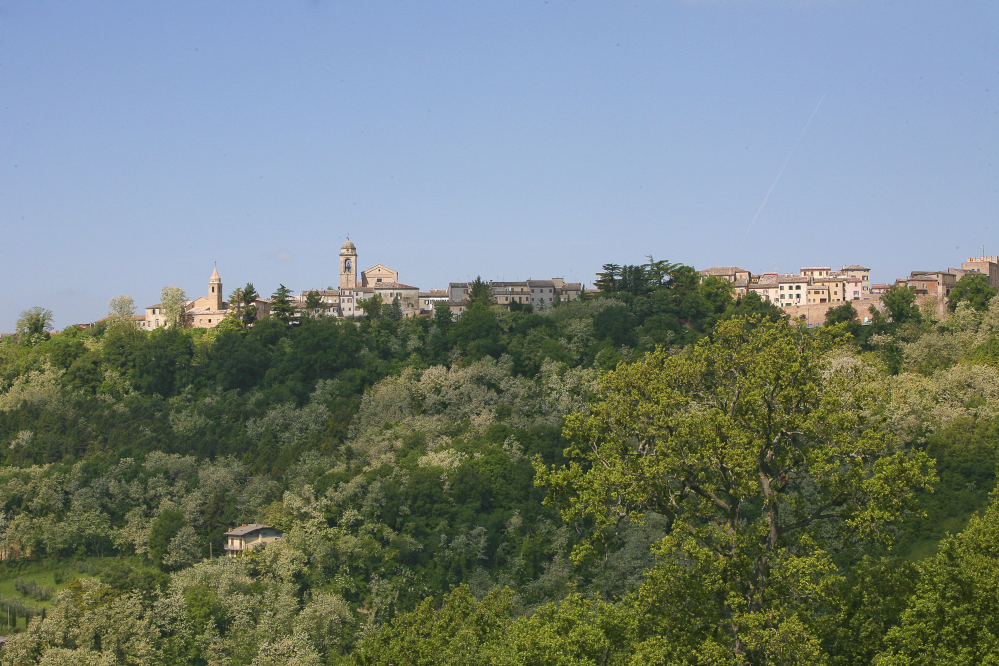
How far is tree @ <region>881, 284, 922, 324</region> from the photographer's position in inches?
2522

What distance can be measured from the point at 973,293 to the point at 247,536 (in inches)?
1643

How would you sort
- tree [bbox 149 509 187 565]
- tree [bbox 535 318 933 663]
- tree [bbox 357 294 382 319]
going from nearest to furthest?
tree [bbox 535 318 933 663]
tree [bbox 149 509 187 565]
tree [bbox 357 294 382 319]

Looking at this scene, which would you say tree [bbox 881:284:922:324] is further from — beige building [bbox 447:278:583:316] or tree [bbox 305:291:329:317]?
tree [bbox 305:291:329:317]

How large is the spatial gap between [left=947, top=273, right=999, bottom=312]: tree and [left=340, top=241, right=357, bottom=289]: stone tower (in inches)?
1808

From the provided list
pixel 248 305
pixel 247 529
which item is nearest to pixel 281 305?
pixel 248 305

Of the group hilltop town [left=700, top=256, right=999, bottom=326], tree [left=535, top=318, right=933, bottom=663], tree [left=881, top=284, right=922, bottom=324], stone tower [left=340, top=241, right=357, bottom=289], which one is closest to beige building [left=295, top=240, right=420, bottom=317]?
stone tower [left=340, top=241, right=357, bottom=289]

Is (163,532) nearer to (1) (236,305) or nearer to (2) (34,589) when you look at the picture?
(2) (34,589)

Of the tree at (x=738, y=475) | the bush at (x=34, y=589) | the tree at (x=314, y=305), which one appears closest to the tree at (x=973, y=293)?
the tree at (x=314, y=305)

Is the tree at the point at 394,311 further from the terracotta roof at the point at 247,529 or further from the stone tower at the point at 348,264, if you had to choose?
Result: the terracotta roof at the point at 247,529

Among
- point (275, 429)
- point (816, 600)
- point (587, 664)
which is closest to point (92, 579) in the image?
point (275, 429)

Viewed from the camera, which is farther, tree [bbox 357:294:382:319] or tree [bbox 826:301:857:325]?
tree [bbox 357:294:382:319]

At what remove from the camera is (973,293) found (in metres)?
64.2

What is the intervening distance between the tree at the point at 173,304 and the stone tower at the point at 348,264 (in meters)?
12.6

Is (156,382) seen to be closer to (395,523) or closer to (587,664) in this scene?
(395,523)
